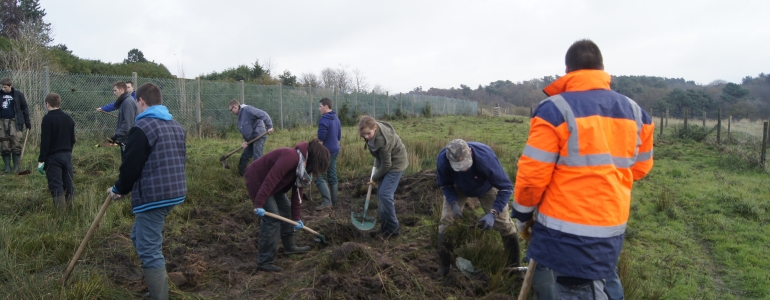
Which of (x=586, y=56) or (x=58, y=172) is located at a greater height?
(x=586, y=56)

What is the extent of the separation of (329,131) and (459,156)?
3.85m

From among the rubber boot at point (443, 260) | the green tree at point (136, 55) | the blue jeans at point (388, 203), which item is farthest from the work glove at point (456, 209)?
the green tree at point (136, 55)

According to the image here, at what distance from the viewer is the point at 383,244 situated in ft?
17.2

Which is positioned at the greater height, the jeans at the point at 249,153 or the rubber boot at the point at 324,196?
the jeans at the point at 249,153

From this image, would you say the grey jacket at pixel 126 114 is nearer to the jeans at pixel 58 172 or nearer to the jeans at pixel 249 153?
the jeans at pixel 58 172

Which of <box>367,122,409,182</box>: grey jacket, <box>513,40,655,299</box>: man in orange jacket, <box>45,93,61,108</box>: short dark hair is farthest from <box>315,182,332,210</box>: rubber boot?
<box>513,40,655,299</box>: man in orange jacket

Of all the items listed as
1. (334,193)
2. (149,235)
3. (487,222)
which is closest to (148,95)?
(149,235)

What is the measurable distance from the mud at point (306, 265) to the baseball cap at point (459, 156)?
3.05ft

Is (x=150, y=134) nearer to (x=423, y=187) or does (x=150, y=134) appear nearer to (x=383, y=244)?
(x=383, y=244)

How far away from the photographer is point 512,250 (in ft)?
14.3

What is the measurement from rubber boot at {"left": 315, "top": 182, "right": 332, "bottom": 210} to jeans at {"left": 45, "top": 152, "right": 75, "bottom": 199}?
307 cm

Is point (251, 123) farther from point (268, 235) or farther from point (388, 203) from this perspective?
point (268, 235)

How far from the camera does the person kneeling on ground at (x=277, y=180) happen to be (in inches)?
170

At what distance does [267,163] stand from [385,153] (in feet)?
4.82
